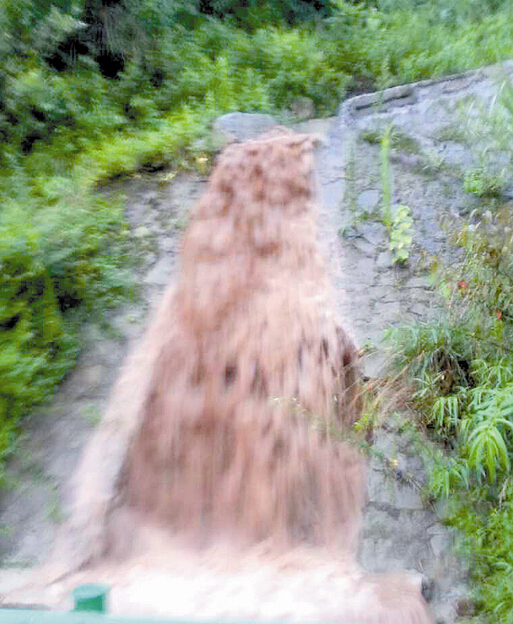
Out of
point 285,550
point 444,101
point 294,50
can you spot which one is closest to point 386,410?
point 285,550

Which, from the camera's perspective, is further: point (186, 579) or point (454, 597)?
point (186, 579)

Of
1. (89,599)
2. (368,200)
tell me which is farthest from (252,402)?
(89,599)

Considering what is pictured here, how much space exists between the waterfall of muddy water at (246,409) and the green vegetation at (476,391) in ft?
1.54

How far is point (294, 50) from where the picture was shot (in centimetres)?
764

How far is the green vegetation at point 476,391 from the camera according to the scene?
3463 mm

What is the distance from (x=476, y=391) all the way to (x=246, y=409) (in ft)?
5.49

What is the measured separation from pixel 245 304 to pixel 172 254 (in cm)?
79

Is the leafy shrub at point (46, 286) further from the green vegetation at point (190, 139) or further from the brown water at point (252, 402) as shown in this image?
the brown water at point (252, 402)

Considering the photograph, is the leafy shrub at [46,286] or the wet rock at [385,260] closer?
the leafy shrub at [46,286]

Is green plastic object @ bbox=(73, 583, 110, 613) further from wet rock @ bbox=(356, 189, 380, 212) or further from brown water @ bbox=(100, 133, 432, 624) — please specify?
wet rock @ bbox=(356, 189, 380, 212)

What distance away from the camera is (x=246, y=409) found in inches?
190

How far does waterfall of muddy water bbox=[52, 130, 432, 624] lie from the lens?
14.4 ft

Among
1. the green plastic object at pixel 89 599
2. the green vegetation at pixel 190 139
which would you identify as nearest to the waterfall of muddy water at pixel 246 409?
the green vegetation at pixel 190 139

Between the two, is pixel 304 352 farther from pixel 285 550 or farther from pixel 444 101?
pixel 444 101
